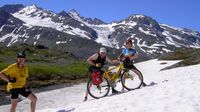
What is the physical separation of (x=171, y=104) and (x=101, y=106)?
3.59 metres

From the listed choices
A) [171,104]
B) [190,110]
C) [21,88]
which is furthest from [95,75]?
[190,110]

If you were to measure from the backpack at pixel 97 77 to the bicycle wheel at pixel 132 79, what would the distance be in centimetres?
133

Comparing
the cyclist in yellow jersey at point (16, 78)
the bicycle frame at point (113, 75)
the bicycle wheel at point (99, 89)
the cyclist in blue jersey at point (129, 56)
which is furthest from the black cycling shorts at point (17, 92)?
the cyclist in blue jersey at point (129, 56)

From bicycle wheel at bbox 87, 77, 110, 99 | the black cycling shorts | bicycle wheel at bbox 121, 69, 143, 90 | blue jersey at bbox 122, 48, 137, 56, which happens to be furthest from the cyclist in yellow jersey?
blue jersey at bbox 122, 48, 137, 56

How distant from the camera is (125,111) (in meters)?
16.9

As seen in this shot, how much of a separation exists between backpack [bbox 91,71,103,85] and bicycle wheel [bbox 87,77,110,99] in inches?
6.8

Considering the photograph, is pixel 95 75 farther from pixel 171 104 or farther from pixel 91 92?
pixel 171 104

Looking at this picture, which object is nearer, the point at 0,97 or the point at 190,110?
the point at 190,110

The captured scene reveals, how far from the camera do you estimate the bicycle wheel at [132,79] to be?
23062 mm

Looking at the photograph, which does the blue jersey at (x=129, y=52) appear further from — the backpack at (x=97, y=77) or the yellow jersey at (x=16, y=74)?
the yellow jersey at (x=16, y=74)

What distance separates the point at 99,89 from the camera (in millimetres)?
22391

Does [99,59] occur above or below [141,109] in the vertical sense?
above

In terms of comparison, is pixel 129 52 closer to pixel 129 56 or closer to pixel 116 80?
pixel 129 56

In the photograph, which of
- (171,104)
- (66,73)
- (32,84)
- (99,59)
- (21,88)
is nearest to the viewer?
(171,104)
